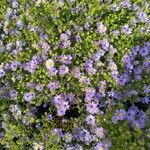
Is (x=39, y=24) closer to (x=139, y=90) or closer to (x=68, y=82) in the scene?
(x=68, y=82)

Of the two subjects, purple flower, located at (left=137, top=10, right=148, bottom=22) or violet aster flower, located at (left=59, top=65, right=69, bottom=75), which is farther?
purple flower, located at (left=137, top=10, right=148, bottom=22)

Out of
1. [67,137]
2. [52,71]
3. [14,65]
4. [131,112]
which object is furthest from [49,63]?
[131,112]

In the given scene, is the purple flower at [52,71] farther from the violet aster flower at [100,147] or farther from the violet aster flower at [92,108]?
the violet aster flower at [100,147]

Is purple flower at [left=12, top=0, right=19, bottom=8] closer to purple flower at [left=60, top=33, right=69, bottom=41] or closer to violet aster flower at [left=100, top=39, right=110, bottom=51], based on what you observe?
purple flower at [left=60, top=33, right=69, bottom=41]

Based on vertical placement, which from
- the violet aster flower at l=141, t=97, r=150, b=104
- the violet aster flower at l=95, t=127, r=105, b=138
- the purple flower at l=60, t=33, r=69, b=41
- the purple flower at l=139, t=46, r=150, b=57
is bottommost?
the violet aster flower at l=95, t=127, r=105, b=138

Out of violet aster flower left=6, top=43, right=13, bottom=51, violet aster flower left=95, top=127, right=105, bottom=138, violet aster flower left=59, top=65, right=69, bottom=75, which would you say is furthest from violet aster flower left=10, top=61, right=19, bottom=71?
violet aster flower left=95, top=127, right=105, bottom=138

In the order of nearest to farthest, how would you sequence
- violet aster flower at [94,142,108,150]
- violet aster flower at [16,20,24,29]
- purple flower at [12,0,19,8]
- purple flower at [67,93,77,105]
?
violet aster flower at [94,142,108,150], purple flower at [67,93,77,105], violet aster flower at [16,20,24,29], purple flower at [12,0,19,8]

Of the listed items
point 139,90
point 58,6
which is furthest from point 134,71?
point 58,6

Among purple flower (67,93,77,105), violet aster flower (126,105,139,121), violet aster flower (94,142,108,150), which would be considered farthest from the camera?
purple flower (67,93,77,105)

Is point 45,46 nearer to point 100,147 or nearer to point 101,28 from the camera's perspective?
point 101,28

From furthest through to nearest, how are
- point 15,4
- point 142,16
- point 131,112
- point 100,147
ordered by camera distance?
point 15,4, point 142,16, point 131,112, point 100,147
